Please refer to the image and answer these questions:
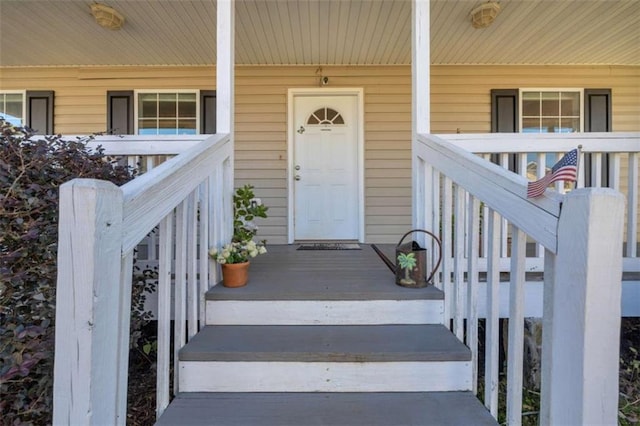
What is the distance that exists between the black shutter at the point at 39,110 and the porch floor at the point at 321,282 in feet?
12.0

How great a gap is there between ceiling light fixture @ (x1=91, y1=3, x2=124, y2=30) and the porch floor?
8.69ft

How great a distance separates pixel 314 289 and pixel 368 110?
3.12 m

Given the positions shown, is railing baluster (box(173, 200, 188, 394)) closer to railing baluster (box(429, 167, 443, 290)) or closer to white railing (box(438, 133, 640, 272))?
railing baluster (box(429, 167, 443, 290))

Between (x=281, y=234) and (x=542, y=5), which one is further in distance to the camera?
(x=281, y=234)

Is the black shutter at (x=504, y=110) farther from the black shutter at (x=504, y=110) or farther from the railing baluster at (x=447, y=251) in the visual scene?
the railing baluster at (x=447, y=251)

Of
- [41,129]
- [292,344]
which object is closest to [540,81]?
[292,344]

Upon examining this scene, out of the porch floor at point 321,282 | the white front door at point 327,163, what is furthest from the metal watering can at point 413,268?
the white front door at point 327,163

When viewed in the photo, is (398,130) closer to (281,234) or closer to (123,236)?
(281,234)

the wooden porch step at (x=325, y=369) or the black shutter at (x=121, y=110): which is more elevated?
the black shutter at (x=121, y=110)

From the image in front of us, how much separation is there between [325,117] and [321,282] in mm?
2915

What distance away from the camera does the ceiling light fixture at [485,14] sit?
324cm

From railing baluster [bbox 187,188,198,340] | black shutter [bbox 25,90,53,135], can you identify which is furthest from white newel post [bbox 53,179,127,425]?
black shutter [bbox 25,90,53,135]

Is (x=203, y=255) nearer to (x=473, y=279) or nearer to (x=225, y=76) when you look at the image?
(x=225, y=76)

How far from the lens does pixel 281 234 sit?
4566mm
